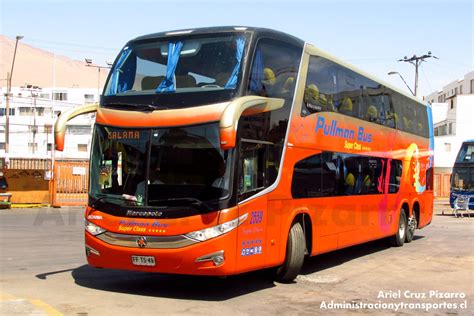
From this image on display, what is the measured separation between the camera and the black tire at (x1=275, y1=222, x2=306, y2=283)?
991cm

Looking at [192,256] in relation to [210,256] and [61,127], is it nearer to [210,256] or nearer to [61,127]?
[210,256]

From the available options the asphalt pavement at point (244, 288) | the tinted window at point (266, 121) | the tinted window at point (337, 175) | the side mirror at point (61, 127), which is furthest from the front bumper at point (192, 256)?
the tinted window at point (337, 175)

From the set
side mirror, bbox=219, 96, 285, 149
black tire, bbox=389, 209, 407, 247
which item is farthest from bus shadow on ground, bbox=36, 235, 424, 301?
black tire, bbox=389, 209, 407, 247

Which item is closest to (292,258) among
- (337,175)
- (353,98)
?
(337,175)

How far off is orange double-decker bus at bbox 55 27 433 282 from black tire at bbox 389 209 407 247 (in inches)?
228

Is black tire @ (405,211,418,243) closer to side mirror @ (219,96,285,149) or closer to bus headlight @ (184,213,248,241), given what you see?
side mirror @ (219,96,285,149)

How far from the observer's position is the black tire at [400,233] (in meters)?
16.4

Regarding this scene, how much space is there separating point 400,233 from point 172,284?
8.86m

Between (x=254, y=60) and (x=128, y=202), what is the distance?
9.46 ft

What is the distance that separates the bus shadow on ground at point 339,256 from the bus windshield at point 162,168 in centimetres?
390

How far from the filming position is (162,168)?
8.62 meters

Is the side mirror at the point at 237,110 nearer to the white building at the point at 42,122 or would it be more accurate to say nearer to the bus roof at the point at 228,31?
the bus roof at the point at 228,31

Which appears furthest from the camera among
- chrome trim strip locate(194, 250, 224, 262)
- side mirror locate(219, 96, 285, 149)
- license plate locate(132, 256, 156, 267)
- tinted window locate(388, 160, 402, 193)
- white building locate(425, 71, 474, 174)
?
white building locate(425, 71, 474, 174)

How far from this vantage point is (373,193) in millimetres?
14195
